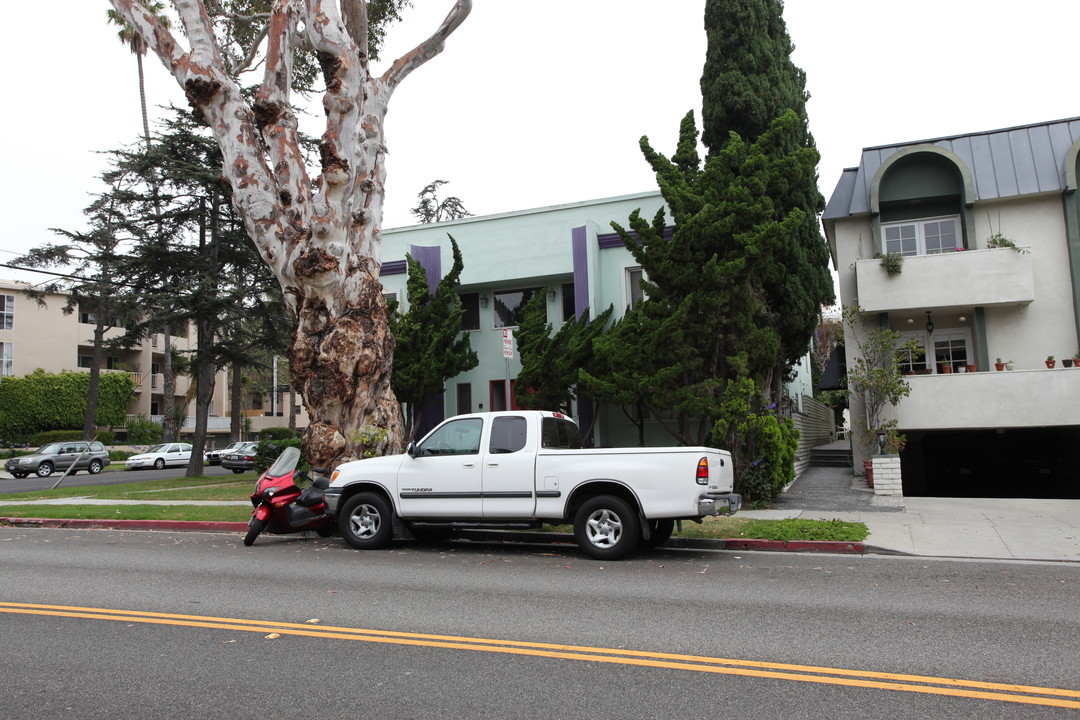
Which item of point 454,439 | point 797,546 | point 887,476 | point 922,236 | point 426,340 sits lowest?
point 797,546

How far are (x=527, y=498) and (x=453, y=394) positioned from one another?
11703mm

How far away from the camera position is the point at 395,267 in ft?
70.3

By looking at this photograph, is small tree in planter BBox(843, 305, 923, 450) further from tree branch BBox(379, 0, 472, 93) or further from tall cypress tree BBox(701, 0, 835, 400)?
tree branch BBox(379, 0, 472, 93)

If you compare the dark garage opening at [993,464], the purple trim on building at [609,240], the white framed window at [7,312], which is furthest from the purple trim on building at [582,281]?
the white framed window at [7,312]

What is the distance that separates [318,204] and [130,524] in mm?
6546

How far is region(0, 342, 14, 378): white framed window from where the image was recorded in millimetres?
50000

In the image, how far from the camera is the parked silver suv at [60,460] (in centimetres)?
3284

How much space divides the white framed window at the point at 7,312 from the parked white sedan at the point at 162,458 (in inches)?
742

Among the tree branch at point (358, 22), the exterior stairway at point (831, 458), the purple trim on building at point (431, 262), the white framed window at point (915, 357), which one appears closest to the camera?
the tree branch at point (358, 22)

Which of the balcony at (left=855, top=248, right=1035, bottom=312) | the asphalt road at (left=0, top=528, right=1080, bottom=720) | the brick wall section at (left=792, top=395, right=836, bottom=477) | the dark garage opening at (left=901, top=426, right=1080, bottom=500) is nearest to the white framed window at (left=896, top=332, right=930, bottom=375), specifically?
the balcony at (left=855, top=248, right=1035, bottom=312)

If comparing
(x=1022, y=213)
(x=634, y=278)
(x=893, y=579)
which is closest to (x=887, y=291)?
(x=1022, y=213)

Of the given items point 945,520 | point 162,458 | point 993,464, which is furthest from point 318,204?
point 162,458

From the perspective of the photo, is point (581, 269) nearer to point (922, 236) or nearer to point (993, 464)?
point (922, 236)

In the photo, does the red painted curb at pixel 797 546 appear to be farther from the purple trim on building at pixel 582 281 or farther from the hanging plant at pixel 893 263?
the hanging plant at pixel 893 263
